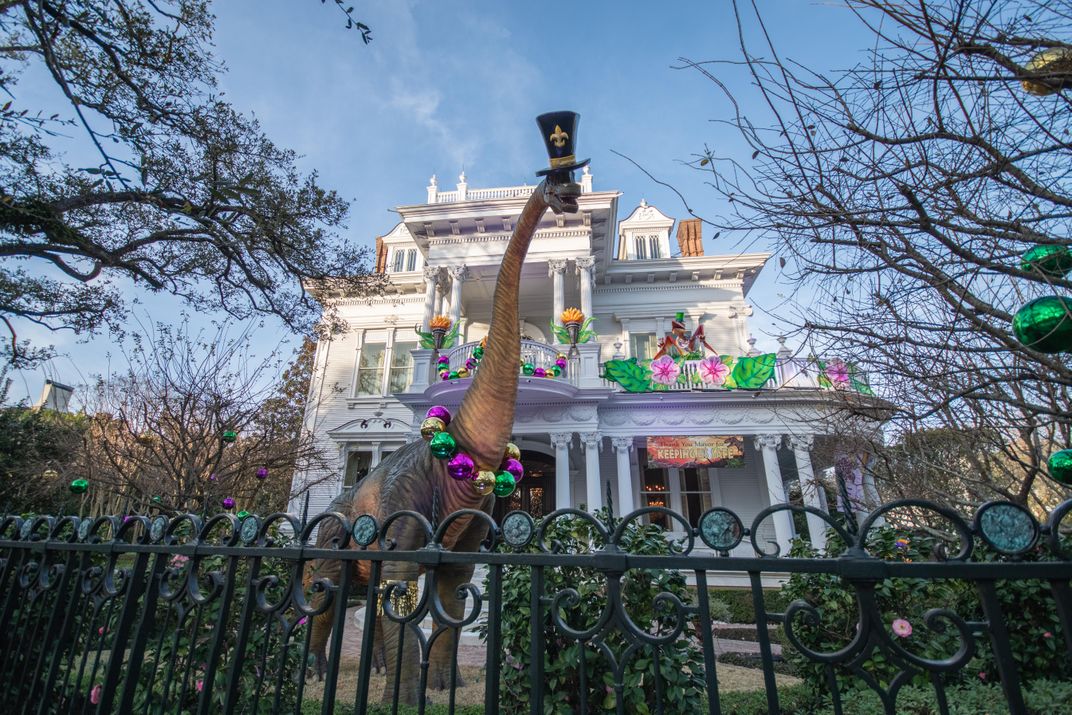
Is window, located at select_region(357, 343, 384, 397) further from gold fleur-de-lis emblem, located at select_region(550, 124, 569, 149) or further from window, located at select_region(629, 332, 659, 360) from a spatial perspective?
gold fleur-de-lis emblem, located at select_region(550, 124, 569, 149)

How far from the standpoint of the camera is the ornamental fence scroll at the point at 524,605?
1280mm

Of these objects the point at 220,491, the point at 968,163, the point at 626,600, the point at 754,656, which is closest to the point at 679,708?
the point at 626,600

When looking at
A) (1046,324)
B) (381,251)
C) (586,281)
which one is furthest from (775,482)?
(381,251)

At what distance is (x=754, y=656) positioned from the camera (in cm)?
770

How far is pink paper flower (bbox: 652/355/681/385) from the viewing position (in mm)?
12922

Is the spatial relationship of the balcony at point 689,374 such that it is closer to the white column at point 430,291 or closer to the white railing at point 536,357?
the white railing at point 536,357

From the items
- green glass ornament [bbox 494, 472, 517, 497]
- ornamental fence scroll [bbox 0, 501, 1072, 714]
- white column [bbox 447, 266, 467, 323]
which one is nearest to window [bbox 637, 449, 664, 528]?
white column [bbox 447, 266, 467, 323]

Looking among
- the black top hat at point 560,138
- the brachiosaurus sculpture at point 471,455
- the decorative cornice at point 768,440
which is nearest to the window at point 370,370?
the decorative cornice at point 768,440

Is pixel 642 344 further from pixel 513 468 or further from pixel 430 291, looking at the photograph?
pixel 513 468

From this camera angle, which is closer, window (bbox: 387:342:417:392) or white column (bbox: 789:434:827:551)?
white column (bbox: 789:434:827:551)

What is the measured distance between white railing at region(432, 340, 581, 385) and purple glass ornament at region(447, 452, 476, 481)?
8.35 metres

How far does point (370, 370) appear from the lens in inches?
697

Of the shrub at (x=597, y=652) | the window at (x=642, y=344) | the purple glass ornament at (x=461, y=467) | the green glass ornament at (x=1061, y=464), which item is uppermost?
the window at (x=642, y=344)

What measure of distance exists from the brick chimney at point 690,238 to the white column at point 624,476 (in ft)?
28.2
